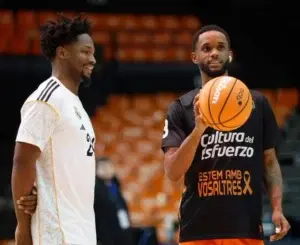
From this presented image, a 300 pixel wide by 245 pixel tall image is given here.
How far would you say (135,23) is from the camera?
14.5 meters

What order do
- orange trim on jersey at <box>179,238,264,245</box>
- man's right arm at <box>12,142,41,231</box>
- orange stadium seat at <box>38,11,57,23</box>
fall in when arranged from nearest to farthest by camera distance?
man's right arm at <box>12,142,41,231</box>
orange trim on jersey at <box>179,238,264,245</box>
orange stadium seat at <box>38,11,57,23</box>

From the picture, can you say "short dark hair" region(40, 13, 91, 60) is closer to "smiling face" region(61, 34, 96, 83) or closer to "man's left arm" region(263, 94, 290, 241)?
"smiling face" region(61, 34, 96, 83)

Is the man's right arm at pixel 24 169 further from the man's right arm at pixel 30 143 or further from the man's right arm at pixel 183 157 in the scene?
the man's right arm at pixel 183 157

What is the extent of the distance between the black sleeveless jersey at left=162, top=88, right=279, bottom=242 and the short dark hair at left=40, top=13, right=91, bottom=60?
720mm

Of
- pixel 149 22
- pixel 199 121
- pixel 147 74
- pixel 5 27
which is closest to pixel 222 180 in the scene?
pixel 199 121

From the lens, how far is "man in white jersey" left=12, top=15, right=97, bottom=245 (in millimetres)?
3764

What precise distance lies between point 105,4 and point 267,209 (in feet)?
18.2

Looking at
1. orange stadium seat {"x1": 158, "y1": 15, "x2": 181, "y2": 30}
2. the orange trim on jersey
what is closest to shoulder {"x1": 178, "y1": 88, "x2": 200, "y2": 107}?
the orange trim on jersey

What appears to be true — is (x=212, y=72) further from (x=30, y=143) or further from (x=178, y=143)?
(x=30, y=143)

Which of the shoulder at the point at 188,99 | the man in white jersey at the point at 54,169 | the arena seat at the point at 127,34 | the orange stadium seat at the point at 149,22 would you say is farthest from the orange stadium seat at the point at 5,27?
the man in white jersey at the point at 54,169

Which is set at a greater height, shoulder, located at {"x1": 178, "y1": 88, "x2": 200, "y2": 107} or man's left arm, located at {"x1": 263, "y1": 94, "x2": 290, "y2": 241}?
shoulder, located at {"x1": 178, "y1": 88, "x2": 200, "y2": 107}

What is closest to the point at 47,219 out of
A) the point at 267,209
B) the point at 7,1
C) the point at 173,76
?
the point at 267,209

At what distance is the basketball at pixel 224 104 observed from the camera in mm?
4066

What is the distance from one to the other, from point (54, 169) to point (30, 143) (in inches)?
6.7
